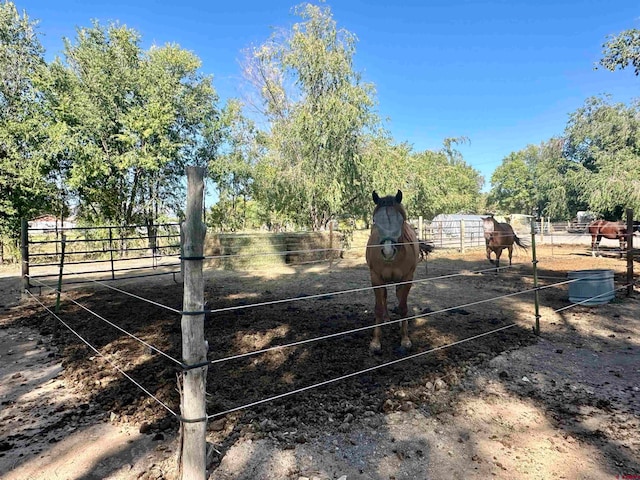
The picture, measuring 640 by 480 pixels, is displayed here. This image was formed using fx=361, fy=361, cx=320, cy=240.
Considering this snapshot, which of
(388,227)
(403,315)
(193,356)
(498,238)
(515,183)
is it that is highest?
(515,183)

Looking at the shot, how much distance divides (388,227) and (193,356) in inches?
94.3

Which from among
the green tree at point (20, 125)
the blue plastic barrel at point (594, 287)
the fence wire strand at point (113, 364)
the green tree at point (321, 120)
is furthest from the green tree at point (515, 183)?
the fence wire strand at point (113, 364)

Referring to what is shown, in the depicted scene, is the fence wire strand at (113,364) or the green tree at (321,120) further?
the green tree at (321,120)

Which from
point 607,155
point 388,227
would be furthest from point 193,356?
point 607,155

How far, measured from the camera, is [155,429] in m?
2.47

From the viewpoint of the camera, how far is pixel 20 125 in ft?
44.5

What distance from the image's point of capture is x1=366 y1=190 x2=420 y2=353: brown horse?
3686 millimetres

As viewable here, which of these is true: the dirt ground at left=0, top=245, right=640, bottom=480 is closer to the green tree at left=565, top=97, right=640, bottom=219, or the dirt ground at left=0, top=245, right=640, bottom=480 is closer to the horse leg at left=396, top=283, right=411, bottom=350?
the horse leg at left=396, top=283, right=411, bottom=350

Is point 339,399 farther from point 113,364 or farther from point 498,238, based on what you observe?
point 498,238

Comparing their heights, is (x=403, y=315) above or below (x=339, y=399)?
above

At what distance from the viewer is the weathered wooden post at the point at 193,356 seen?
1855 millimetres

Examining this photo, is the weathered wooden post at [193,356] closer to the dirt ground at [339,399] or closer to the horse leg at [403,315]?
the dirt ground at [339,399]

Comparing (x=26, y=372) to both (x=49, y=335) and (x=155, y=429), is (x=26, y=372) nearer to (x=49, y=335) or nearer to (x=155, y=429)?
(x=49, y=335)

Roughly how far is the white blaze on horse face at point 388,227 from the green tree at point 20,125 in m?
15.2
